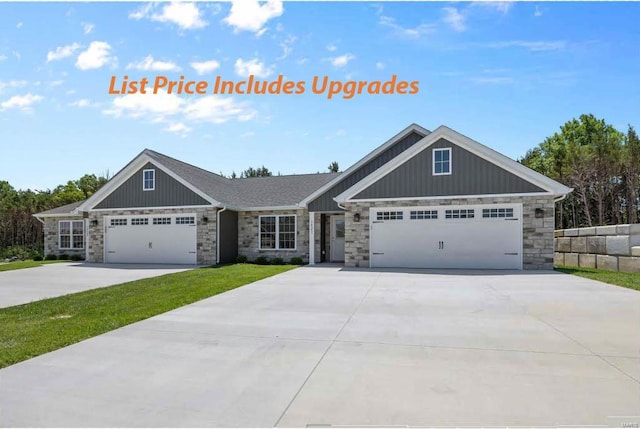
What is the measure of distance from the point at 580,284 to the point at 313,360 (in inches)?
Result: 340

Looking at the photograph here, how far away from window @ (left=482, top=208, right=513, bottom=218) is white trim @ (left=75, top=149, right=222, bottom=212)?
36.8ft

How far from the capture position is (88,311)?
708cm

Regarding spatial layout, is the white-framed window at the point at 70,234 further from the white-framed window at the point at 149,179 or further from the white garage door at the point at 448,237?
the white garage door at the point at 448,237

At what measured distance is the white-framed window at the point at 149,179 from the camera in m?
17.7

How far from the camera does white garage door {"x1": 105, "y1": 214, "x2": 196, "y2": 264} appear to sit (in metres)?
17.2

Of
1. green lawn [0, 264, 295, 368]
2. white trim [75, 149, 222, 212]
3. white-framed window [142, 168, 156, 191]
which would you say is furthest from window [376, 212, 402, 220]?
white-framed window [142, 168, 156, 191]

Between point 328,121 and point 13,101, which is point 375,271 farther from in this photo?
point 13,101

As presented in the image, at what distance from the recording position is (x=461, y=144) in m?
13.7

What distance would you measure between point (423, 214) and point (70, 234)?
18718 mm

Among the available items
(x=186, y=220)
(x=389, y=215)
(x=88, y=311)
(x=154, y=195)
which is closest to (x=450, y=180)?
(x=389, y=215)

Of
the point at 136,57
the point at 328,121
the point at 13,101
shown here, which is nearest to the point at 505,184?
the point at 328,121

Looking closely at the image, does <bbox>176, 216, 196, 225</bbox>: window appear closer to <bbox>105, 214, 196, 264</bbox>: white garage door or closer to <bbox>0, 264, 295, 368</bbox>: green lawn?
<bbox>105, 214, 196, 264</bbox>: white garage door

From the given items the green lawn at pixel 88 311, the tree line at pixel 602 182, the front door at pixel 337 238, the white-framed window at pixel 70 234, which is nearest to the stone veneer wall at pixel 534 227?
the front door at pixel 337 238

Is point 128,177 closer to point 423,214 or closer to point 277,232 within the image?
point 277,232
